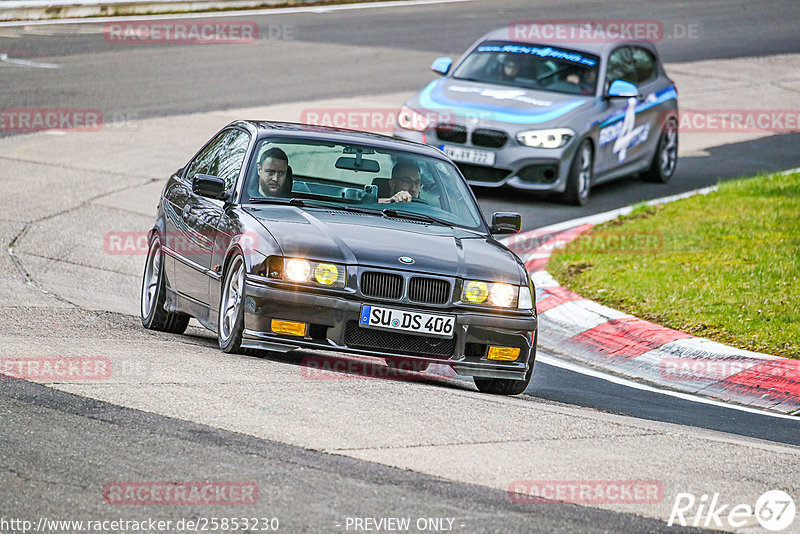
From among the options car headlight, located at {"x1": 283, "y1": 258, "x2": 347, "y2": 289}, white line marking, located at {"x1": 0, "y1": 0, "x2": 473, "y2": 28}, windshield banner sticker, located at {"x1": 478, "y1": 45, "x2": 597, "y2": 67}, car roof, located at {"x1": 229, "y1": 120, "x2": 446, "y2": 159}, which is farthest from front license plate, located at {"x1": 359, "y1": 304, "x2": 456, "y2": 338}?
white line marking, located at {"x1": 0, "y1": 0, "x2": 473, "y2": 28}

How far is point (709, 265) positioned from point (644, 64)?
600cm

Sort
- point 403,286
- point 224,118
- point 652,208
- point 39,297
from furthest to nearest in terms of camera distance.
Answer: point 224,118 → point 652,208 → point 39,297 → point 403,286

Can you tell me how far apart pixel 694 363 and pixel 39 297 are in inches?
192

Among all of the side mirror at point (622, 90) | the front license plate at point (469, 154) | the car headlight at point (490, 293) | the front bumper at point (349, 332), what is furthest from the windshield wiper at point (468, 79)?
the front bumper at point (349, 332)

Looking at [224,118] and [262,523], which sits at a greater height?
[262,523]

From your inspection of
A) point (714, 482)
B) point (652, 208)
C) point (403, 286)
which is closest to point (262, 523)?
point (714, 482)

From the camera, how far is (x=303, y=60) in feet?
80.7

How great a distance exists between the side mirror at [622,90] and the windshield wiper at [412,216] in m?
7.66

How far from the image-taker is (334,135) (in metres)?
9.28

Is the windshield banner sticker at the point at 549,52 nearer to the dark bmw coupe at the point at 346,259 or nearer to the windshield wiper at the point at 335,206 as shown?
the dark bmw coupe at the point at 346,259

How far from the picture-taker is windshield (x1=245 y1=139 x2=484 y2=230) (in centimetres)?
889

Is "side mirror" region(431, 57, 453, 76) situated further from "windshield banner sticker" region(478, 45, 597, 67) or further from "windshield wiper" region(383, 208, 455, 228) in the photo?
"windshield wiper" region(383, 208, 455, 228)

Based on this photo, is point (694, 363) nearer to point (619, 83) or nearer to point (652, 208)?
point (652, 208)

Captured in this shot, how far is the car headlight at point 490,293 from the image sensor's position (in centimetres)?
797
